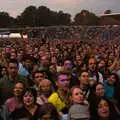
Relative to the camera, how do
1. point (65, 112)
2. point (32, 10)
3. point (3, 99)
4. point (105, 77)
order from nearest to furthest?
point (65, 112) → point (3, 99) → point (105, 77) → point (32, 10)

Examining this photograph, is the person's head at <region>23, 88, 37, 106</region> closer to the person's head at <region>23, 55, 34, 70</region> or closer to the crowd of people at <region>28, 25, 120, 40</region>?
the person's head at <region>23, 55, 34, 70</region>

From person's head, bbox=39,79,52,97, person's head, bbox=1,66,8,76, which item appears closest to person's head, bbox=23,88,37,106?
person's head, bbox=39,79,52,97

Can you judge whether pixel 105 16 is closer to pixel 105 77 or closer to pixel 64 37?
pixel 64 37

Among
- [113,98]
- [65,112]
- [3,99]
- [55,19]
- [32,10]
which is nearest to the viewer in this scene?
[65,112]

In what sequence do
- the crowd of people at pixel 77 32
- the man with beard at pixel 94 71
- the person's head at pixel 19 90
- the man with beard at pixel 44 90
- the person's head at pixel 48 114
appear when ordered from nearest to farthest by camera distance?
the person's head at pixel 48 114 < the person's head at pixel 19 90 < the man with beard at pixel 44 90 < the man with beard at pixel 94 71 < the crowd of people at pixel 77 32

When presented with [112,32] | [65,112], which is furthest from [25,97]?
[112,32]

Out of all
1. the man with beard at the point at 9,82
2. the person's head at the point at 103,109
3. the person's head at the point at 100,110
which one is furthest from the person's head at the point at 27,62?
the person's head at the point at 103,109

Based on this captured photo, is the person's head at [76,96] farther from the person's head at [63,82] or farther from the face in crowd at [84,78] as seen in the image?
the face in crowd at [84,78]

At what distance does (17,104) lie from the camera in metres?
8.59

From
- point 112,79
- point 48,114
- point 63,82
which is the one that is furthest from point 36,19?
point 48,114

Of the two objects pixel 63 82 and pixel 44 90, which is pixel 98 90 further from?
pixel 44 90

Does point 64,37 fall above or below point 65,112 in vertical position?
below

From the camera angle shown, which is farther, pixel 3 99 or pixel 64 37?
pixel 64 37

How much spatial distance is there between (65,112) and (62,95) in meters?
0.40
